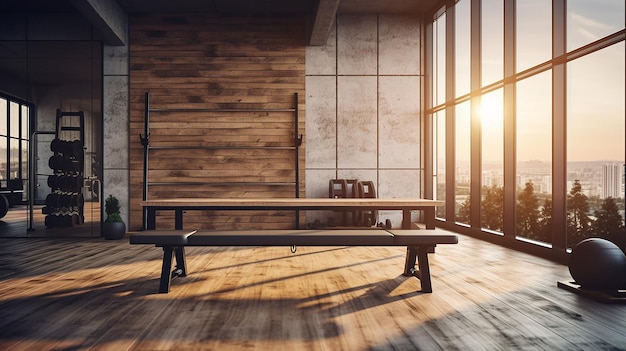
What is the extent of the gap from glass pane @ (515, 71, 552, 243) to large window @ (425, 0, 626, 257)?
0.04 ft

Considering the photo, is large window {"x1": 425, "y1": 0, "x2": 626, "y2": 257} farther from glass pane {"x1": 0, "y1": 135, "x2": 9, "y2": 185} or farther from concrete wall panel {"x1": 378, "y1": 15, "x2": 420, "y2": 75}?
glass pane {"x1": 0, "y1": 135, "x2": 9, "y2": 185}

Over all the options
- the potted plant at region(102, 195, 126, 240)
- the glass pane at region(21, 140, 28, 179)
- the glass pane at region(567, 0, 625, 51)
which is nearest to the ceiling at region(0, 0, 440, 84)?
the glass pane at region(21, 140, 28, 179)

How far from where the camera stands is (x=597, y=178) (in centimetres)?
408

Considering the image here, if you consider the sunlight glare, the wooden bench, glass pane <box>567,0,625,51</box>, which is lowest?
the wooden bench

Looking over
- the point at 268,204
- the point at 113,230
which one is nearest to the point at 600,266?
the point at 268,204

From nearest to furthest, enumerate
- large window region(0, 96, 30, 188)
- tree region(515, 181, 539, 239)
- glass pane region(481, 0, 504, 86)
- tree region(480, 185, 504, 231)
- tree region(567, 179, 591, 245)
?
tree region(567, 179, 591, 245) → tree region(515, 181, 539, 239) → glass pane region(481, 0, 504, 86) → tree region(480, 185, 504, 231) → large window region(0, 96, 30, 188)

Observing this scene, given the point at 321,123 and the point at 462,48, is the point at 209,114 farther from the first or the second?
the point at 462,48

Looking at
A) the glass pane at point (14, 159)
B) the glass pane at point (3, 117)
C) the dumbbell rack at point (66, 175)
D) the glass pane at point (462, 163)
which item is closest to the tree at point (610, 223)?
the glass pane at point (462, 163)

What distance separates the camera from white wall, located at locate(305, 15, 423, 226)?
7.23 metres

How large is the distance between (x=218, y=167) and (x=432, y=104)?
3478mm

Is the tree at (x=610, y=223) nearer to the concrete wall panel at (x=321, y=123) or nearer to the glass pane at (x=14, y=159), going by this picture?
the concrete wall panel at (x=321, y=123)

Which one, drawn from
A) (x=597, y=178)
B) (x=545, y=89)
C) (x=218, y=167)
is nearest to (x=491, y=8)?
(x=545, y=89)

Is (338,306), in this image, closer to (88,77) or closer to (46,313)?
(46,313)

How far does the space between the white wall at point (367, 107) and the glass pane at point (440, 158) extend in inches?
10.1
